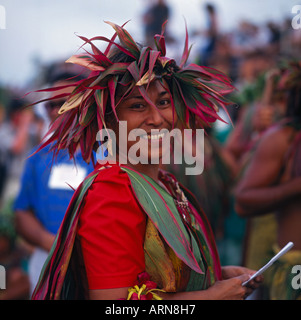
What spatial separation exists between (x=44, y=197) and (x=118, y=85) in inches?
55.8

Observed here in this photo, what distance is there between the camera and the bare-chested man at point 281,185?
2814 millimetres

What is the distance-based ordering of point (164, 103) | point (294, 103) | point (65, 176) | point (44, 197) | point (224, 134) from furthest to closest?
point (224, 134)
point (294, 103)
point (44, 197)
point (65, 176)
point (164, 103)

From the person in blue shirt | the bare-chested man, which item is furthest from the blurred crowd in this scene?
the bare-chested man

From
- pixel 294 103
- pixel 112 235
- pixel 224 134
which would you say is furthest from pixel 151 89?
pixel 224 134

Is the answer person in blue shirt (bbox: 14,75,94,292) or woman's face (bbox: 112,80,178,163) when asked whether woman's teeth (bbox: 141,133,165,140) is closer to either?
woman's face (bbox: 112,80,178,163)

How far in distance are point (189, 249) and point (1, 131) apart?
510 cm

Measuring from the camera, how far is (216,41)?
238 inches

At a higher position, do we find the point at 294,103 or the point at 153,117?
the point at 294,103

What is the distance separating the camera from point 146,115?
1.72 metres

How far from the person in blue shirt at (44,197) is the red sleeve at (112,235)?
1.16 metres

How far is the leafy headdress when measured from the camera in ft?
5.47

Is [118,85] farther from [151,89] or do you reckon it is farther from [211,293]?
[211,293]

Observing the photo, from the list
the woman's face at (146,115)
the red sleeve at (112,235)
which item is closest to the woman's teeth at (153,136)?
the woman's face at (146,115)
